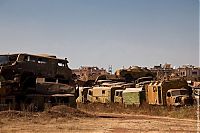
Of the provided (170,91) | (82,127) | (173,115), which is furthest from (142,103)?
(82,127)

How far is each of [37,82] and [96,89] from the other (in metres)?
12.6

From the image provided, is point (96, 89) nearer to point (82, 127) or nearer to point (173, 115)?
point (173, 115)

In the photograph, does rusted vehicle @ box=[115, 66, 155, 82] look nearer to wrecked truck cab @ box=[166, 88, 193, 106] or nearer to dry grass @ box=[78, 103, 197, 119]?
dry grass @ box=[78, 103, 197, 119]

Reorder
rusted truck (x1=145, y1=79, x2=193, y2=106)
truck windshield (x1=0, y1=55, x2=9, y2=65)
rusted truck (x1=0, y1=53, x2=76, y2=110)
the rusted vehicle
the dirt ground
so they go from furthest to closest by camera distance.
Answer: the rusted vehicle
rusted truck (x1=145, y1=79, x2=193, y2=106)
truck windshield (x1=0, y1=55, x2=9, y2=65)
rusted truck (x1=0, y1=53, x2=76, y2=110)
the dirt ground

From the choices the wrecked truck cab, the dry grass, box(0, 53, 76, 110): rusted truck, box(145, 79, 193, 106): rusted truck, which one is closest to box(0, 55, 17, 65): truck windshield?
box(0, 53, 76, 110): rusted truck

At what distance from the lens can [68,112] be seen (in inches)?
770

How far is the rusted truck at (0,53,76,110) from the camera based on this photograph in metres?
21.3

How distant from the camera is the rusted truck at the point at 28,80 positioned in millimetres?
21266

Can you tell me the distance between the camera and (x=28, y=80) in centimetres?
2334

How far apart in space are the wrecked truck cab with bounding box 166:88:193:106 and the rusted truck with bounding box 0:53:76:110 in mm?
7959

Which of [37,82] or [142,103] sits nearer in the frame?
[37,82]

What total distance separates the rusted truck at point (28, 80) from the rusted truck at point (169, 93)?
7.65 metres

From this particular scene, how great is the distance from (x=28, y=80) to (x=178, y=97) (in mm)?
11304

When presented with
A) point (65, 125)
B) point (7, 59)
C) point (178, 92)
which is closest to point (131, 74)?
point (178, 92)
